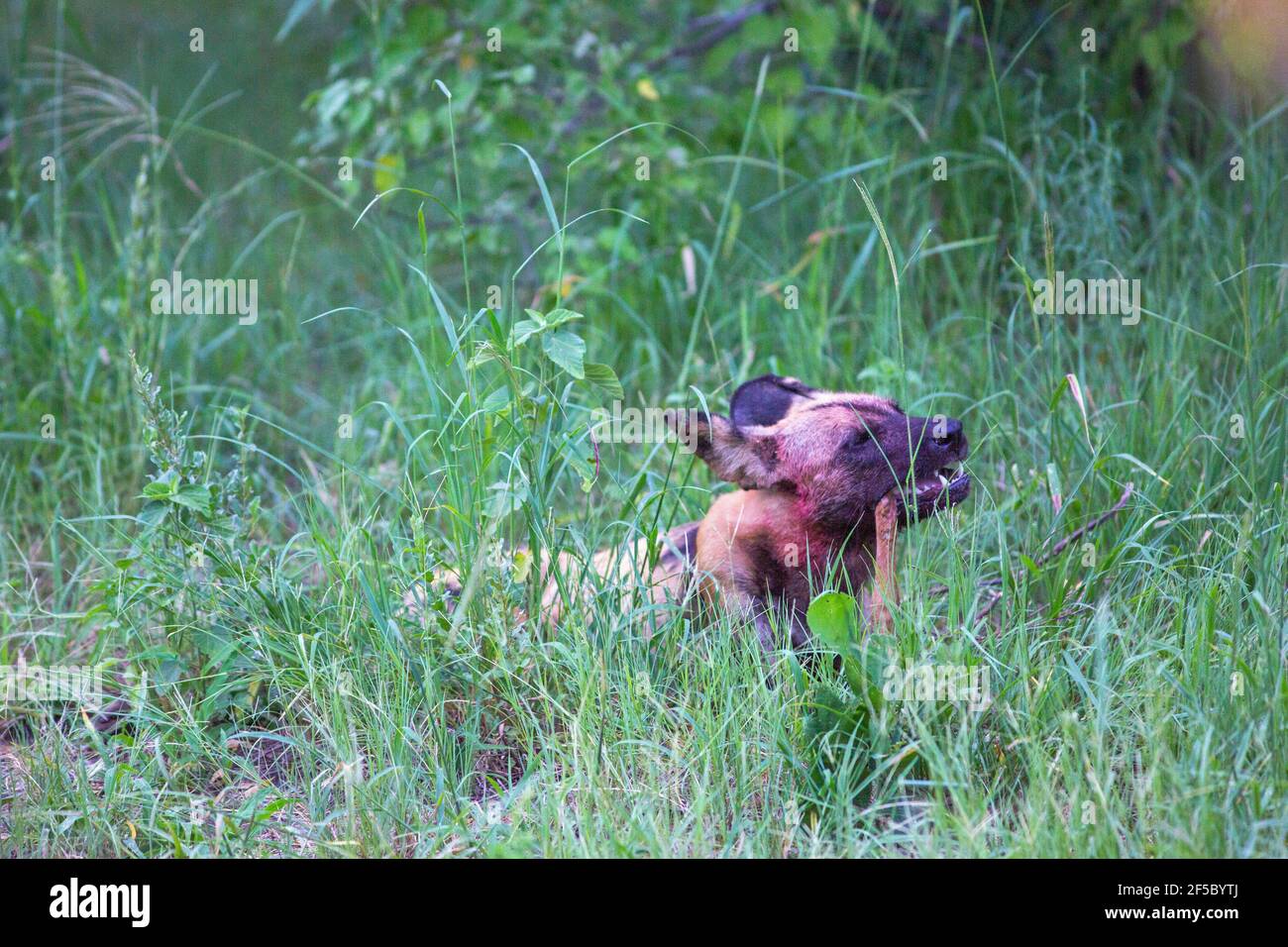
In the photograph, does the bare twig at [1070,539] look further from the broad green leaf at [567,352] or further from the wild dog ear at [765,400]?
the broad green leaf at [567,352]

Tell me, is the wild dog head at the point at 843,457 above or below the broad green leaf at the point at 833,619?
above

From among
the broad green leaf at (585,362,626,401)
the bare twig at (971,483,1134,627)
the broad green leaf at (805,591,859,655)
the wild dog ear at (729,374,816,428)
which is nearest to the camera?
the broad green leaf at (805,591,859,655)

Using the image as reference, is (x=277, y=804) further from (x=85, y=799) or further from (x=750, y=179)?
(x=750, y=179)

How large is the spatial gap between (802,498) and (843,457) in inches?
7.1

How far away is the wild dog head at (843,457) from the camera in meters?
3.59

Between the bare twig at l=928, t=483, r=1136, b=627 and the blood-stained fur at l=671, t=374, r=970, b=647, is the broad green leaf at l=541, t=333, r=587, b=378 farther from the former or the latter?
the bare twig at l=928, t=483, r=1136, b=627

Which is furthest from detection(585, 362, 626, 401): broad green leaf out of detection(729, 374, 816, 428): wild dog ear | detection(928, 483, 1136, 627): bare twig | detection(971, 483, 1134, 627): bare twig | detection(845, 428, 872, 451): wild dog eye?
detection(971, 483, 1134, 627): bare twig

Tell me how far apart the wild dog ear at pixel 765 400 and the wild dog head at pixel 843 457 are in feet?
0.44

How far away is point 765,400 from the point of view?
396 centimetres

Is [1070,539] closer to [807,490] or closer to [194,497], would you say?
[807,490]

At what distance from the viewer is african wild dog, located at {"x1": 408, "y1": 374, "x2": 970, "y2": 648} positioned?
11.8ft

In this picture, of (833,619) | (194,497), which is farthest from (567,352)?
(194,497)

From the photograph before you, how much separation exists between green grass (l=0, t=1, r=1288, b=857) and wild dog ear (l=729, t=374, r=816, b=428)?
287 millimetres

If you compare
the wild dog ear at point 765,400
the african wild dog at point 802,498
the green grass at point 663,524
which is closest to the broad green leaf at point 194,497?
the green grass at point 663,524
